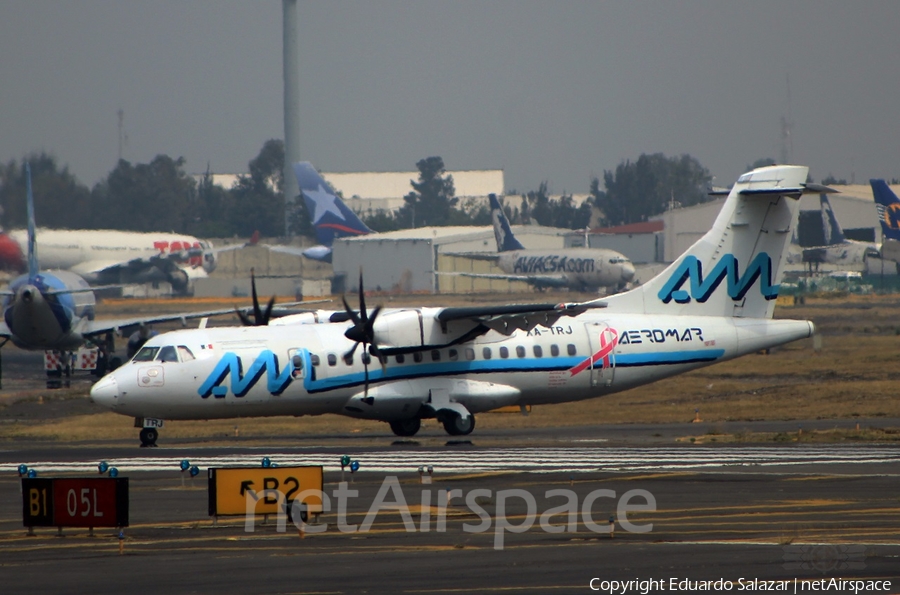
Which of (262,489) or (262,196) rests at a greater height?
(262,196)

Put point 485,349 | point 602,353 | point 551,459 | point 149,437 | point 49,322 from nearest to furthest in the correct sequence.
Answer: point 551,459
point 149,437
point 485,349
point 602,353
point 49,322

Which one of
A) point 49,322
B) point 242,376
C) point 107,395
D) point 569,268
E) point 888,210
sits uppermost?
point 888,210

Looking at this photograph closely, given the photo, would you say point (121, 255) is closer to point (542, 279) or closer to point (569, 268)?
point (542, 279)

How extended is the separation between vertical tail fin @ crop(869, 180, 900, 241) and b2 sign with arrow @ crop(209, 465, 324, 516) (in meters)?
66.2

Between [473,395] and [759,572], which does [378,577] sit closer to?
[759,572]

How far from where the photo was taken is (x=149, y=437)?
29953mm

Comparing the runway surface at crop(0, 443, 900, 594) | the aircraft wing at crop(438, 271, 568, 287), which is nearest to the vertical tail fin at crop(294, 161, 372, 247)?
the aircraft wing at crop(438, 271, 568, 287)

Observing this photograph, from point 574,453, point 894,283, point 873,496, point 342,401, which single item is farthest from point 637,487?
point 894,283

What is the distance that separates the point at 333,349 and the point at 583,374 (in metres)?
6.64

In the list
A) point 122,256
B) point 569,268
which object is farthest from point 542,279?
point 122,256

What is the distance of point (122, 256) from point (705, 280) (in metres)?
75.0

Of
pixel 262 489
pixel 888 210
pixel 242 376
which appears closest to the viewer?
pixel 262 489

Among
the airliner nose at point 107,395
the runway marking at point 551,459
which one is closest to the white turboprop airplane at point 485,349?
the airliner nose at point 107,395

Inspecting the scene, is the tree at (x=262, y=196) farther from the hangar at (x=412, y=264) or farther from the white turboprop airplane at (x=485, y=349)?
the white turboprop airplane at (x=485, y=349)
